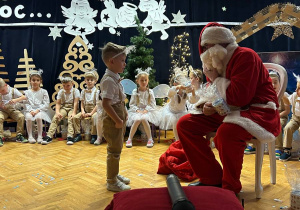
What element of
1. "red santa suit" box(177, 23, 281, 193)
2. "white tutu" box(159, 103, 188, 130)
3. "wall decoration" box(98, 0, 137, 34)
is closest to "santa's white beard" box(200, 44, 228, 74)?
Result: "red santa suit" box(177, 23, 281, 193)

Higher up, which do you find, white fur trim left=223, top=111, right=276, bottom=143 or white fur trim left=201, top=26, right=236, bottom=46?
white fur trim left=201, top=26, right=236, bottom=46

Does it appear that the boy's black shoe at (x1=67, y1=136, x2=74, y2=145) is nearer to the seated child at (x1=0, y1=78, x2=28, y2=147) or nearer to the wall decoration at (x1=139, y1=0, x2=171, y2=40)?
the seated child at (x1=0, y1=78, x2=28, y2=147)

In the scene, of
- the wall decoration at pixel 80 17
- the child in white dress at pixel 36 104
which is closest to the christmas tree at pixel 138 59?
the wall decoration at pixel 80 17

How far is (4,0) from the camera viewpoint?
5.77 meters

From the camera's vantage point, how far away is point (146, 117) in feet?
14.7

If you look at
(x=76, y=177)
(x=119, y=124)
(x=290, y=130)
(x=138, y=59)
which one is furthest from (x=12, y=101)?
(x=290, y=130)

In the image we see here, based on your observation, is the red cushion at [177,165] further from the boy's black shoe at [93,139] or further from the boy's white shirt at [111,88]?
the boy's black shoe at [93,139]

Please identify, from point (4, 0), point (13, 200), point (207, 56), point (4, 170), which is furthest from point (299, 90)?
point (4, 0)

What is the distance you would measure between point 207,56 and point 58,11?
14.6 ft

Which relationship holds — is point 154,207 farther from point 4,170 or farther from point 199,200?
point 4,170

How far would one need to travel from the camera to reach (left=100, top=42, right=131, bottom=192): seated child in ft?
7.96

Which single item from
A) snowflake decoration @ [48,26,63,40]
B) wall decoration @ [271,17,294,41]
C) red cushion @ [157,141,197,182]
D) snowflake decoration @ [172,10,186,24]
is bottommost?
red cushion @ [157,141,197,182]

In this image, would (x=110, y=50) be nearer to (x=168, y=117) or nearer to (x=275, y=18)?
(x=275, y=18)

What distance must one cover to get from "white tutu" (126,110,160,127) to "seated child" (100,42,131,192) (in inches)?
74.3
